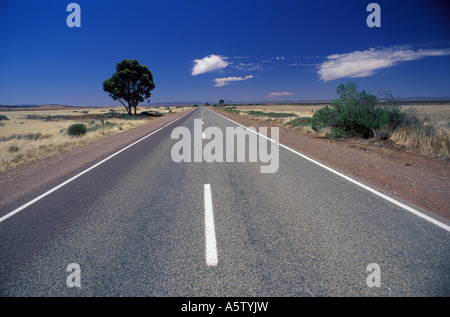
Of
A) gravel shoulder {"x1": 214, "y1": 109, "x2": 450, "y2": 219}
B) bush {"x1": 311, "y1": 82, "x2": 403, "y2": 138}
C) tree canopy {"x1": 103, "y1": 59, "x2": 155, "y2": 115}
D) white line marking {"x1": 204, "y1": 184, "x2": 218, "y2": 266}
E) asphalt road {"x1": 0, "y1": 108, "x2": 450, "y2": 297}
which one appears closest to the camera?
asphalt road {"x1": 0, "y1": 108, "x2": 450, "y2": 297}

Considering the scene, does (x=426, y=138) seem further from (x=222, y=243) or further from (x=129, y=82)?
(x=129, y=82)

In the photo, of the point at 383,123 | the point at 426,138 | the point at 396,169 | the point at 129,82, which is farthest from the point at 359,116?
the point at 129,82

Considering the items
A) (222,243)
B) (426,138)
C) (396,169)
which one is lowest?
(222,243)

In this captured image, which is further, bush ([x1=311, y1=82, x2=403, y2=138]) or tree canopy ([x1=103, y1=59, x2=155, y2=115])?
tree canopy ([x1=103, y1=59, x2=155, y2=115])

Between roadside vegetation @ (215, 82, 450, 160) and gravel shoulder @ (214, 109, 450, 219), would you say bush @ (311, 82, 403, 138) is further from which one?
gravel shoulder @ (214, 109, 450, 219)

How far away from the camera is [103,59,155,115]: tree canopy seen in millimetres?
43562

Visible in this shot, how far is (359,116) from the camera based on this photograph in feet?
37.8

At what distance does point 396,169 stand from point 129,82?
47.8m

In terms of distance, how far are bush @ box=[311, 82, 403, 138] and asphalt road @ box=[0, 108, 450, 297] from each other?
290 inches

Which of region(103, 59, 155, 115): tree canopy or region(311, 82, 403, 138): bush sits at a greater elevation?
region(103, 59, 155, 115): tree canopy

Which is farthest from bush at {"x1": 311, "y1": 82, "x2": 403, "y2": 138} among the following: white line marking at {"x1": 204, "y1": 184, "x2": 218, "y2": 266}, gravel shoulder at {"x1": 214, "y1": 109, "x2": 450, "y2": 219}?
white line marking at {"x1": 204, "y1": 184, "x2": 218, "y2": 266}

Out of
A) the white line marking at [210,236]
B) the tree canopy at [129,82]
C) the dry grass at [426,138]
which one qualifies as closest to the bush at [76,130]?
the white line marking at [210,236]

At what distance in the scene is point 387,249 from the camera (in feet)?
9.60

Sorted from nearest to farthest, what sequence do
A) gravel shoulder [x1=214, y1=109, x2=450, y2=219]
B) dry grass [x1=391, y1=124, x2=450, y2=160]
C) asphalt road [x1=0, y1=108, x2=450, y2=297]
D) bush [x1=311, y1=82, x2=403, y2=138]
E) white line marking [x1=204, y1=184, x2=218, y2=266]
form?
asphalt road [x1=0, y1=108, x2=450, y2=297]
white line marking [x1=204, y1=184, x2=218, y2=266]
gravel shoulder [x1=214, y1=109, x2=450, y2=219]
dry grass [x1=391, y1=124, x2=450, y2=160]
bush [x1=311, y1=82, x2=403, y2=138]
